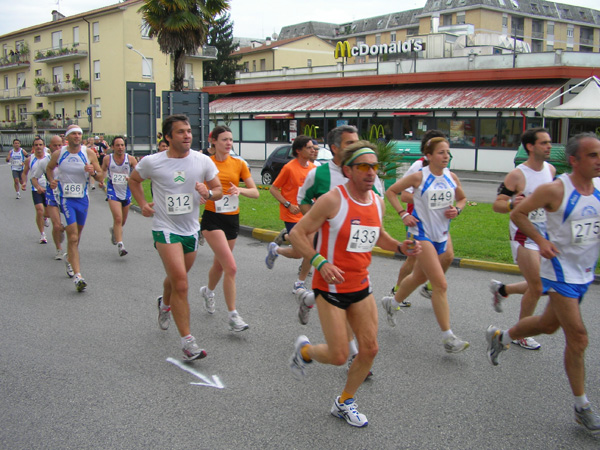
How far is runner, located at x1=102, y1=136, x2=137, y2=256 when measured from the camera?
10339mm

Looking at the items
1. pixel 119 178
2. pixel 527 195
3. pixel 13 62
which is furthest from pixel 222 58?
pixel 527 195

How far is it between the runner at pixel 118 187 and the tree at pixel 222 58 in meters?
59.7

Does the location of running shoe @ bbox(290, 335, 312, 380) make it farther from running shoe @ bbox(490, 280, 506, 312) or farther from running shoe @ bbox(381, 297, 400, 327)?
A: running shoe @ bbox(490, 280, 506, 312)

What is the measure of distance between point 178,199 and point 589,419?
3598 mm

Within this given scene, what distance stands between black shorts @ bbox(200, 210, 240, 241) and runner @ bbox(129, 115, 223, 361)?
68 cm

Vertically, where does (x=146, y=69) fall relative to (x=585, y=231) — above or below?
above

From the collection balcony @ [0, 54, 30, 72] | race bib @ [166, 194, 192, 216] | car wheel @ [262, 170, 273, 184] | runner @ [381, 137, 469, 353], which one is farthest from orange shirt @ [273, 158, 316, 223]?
balcony @ [0, 54, 30, 72]

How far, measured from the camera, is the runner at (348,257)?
154 inches

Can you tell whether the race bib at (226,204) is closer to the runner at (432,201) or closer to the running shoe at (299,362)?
the runner at (432,201)

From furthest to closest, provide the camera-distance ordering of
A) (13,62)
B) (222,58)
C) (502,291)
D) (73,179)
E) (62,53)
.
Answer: (222,58)
(13,62)
(62,53)
(73,179)
(502,291)

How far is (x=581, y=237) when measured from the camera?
155 inches

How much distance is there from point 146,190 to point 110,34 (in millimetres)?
36627

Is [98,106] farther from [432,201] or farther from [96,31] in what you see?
[432,201]

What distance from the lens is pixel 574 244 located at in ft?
12.9
